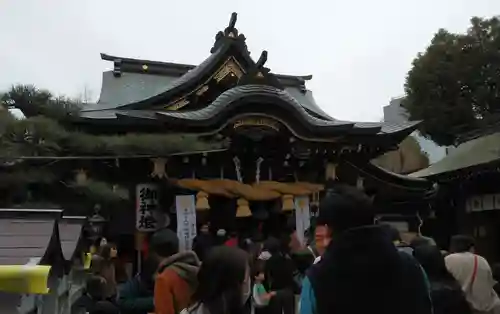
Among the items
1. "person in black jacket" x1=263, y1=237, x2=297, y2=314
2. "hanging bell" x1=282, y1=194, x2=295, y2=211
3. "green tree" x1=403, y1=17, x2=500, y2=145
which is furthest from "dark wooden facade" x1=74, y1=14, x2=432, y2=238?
"person in black jacket" x1=263, y1=237, x2=297, y2=314

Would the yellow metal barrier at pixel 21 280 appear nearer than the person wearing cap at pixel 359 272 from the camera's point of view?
Yes

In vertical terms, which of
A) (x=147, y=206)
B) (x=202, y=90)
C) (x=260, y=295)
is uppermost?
(x=202, y=90)

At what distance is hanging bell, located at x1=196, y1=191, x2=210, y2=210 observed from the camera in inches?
489

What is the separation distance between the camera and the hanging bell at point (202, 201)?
12432mm

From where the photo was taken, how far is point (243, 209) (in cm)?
1282

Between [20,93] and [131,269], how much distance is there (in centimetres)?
561

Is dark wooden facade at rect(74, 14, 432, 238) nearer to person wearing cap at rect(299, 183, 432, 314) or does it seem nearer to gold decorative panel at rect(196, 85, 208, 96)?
gold decorative panel at rect(196, 85, 208, 96)

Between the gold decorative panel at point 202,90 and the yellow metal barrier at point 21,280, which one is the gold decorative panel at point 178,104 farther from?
the yellow metal barrier at point 21,280

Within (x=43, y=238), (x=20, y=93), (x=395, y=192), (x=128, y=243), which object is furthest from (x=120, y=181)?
(x=43, y=238)

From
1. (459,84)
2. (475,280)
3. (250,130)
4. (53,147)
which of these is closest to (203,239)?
(250,130)

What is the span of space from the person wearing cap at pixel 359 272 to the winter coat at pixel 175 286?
2.67ft

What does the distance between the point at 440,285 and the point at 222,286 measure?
2.32 metres

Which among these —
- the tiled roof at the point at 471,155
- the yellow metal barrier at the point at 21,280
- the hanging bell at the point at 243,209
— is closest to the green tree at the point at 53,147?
the hanging bell at the point at 243,209

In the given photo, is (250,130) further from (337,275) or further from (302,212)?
(337,275)
